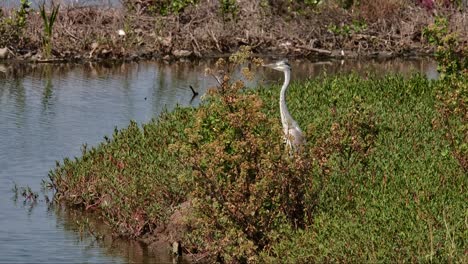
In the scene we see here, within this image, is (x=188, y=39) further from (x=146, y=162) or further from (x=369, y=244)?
(x=369, y=244)

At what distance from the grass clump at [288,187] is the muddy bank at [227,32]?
53.2 ft

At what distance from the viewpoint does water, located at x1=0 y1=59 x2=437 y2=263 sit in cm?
1505

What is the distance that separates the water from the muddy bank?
1211mm

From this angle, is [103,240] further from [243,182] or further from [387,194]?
[387,194]

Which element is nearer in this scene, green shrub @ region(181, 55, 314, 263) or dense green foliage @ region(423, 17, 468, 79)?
green shrub @ region(181, 55, 314, 263)

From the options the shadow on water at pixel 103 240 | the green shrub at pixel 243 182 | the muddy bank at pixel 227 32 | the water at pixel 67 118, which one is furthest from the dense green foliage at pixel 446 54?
the muddy bank at pixel 227 32

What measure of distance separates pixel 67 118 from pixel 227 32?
12891mm

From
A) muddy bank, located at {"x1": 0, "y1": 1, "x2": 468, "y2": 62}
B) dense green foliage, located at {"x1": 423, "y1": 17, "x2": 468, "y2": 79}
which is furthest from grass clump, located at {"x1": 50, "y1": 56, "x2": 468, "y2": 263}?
muddy bank, located at {"x1": 0, "y1": 1, "x2": 468, "y2": 62}

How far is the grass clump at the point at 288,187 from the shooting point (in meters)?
12.7

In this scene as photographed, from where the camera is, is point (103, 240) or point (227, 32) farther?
point (227, 32)

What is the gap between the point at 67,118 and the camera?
23938mm

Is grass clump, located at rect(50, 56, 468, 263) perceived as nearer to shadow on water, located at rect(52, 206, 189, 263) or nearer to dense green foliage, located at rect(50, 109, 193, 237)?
dense green foliage, located at rect(50, 109, 193, 237)

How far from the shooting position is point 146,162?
16.9 m

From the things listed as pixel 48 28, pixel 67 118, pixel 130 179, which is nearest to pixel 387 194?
pixel 130 179
